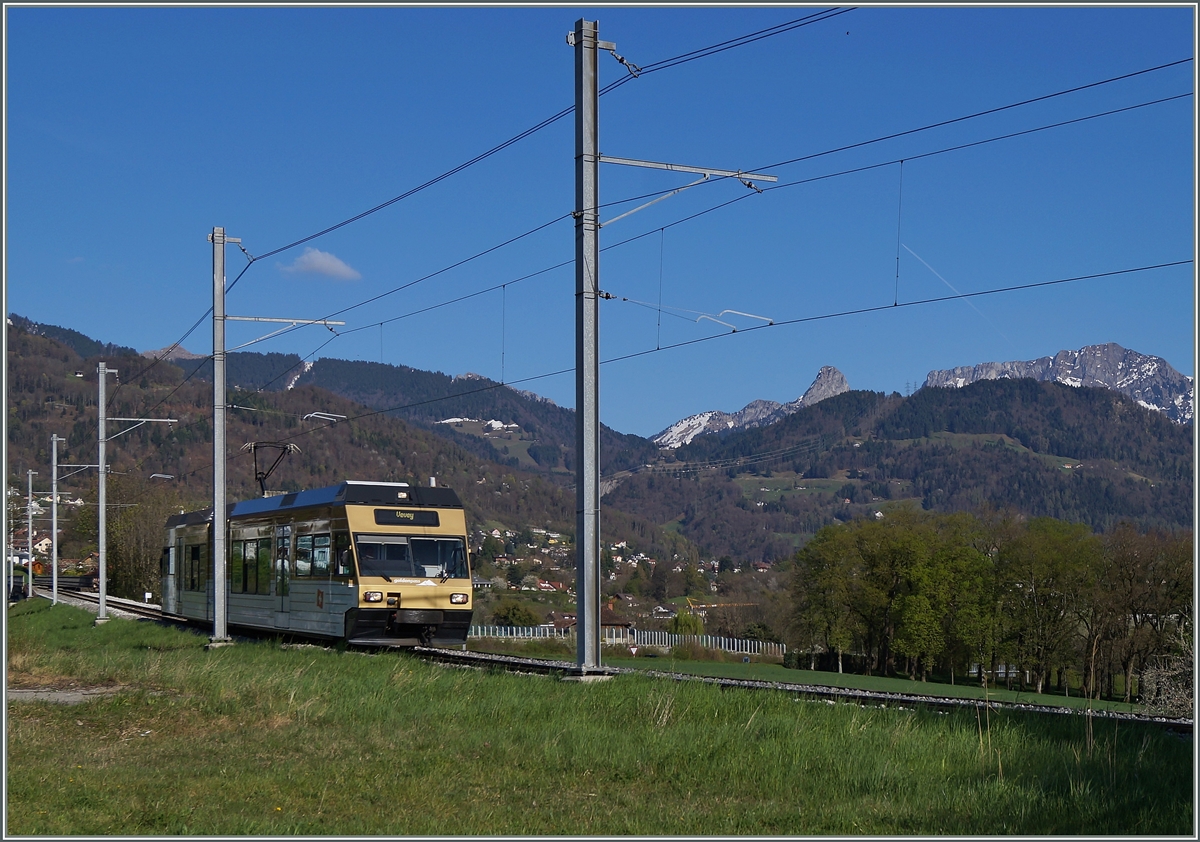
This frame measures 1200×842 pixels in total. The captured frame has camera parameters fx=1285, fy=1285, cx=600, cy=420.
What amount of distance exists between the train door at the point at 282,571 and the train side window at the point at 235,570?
336 cm

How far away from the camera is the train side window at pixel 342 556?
27.0m

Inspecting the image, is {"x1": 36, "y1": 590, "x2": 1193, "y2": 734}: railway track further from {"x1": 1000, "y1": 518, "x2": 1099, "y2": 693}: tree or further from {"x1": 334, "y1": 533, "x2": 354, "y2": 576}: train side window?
{"x1": 1000, "y1": 518, "x2": 1099, "y2": 693}: tree

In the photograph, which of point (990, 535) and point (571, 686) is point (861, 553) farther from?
point (571, 686)

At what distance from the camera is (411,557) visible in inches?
1085

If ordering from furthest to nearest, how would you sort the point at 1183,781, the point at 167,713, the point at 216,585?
1. the point at 216,585
2. the point at 167,713
3. the point at 1183,781

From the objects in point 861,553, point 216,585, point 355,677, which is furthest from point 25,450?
point 355,677

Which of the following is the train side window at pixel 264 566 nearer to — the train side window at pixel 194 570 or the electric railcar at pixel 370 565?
the electric railcar at pixel 370 565

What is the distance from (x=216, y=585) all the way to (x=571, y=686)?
633 inches

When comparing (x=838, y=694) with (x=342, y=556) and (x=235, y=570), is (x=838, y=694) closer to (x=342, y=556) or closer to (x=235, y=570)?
(x=342, y=556)

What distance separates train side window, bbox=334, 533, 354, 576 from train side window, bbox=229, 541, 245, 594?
25.7 feet

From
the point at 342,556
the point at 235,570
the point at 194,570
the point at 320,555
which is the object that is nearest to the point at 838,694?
the point at 342,556

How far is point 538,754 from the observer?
41.1 feet

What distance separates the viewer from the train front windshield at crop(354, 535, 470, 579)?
27000 millimetres

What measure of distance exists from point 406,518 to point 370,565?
140cm
